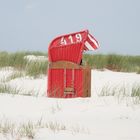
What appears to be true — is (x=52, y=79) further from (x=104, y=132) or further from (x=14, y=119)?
(x=104, y=132)

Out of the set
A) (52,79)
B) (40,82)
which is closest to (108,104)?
(52,79)

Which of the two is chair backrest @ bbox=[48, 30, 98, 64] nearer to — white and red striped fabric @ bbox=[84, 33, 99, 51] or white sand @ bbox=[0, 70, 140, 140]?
white and red striped fabric @ bbox=[84, 33, 99, 51]

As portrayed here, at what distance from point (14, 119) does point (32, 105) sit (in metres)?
0.90

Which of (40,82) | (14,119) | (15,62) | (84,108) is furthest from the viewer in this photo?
(15,62)

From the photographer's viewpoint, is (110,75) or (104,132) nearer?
(104,132)

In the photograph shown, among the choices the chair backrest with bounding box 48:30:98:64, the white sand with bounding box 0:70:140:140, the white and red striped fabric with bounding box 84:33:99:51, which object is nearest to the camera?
the white sand with bounding box 0:70:140:140

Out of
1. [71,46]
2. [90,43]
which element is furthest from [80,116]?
[90,43]

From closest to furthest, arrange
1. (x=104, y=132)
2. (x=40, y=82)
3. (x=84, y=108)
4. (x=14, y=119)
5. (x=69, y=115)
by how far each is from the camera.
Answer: (x=104, y=132)
(x=14, y=119)
(x=69, y=115)
(x=84, y=108)
(x=40, y=82)

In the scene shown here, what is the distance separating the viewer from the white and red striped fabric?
24.2 feet

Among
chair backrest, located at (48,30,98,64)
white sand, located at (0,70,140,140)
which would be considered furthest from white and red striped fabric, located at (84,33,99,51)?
white sand, located at (0,70,140,140)

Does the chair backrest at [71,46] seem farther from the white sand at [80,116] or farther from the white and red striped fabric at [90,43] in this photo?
the white sand at [80,116]

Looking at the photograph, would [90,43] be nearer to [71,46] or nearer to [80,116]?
[71,46]

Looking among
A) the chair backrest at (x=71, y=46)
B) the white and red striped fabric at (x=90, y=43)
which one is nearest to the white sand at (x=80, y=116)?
the chair backrest at (x=71, y=46)

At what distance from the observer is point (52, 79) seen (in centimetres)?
741
